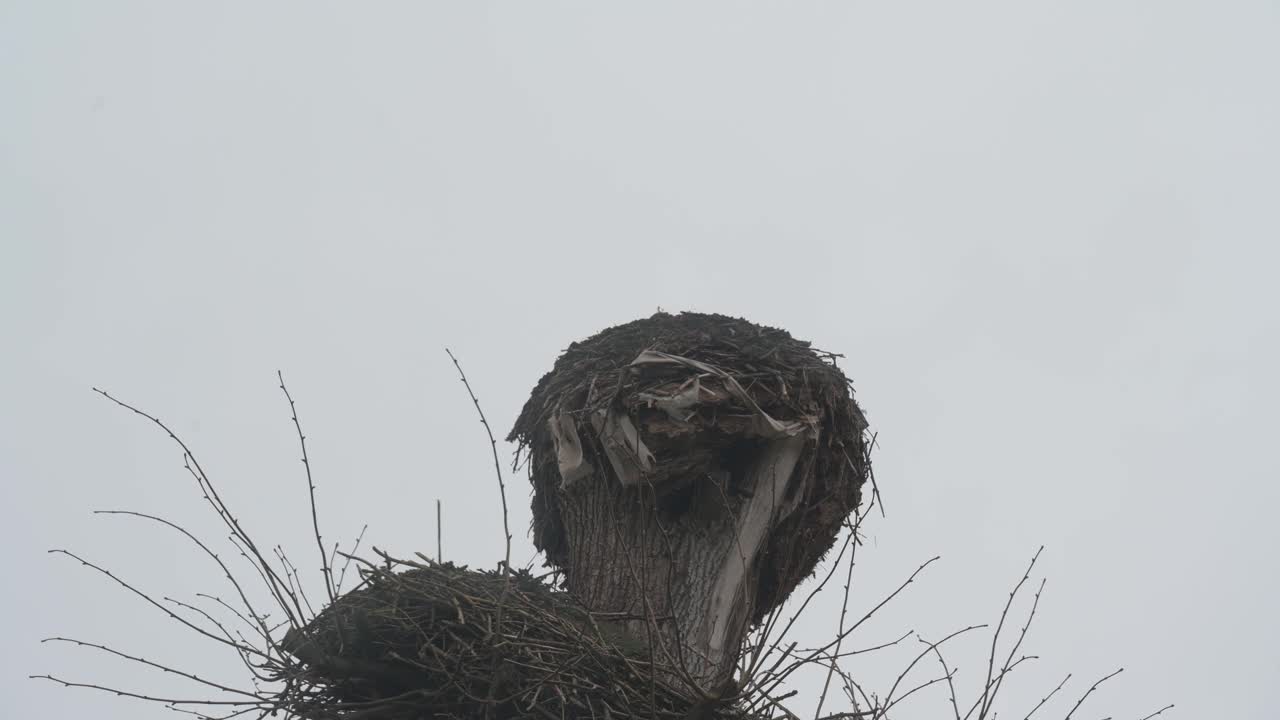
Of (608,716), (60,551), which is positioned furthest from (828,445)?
(60,551)

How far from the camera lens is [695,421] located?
4.60m

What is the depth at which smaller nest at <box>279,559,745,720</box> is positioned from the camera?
352 centimetres

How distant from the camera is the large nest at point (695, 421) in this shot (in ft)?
15.2

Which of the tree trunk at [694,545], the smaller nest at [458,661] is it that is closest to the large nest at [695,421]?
the tree trunk at [694,545]

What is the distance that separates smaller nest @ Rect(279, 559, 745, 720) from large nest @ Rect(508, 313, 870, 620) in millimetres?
974

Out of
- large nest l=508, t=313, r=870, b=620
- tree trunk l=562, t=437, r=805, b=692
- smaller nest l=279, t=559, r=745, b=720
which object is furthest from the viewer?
large nest l=508, t=313, r=870, b=620

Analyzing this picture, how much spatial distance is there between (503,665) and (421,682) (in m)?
0.37

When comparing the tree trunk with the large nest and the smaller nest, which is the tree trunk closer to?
the large nest

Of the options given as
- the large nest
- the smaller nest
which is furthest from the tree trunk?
the smaller nest

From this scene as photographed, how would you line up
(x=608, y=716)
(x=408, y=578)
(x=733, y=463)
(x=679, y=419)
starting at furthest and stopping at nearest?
(x=733, y=463) → (x=679, y=419) → (x=408, y=578) → (x=608, y=716)

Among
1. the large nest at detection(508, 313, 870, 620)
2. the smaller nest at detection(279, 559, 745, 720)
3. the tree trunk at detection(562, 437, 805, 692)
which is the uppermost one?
the large nest at detection(508, 313, 870, 620)

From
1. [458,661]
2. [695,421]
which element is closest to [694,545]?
[695,421]

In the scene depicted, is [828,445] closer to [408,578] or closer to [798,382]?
[798,382]

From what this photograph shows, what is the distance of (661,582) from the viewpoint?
454 cm
